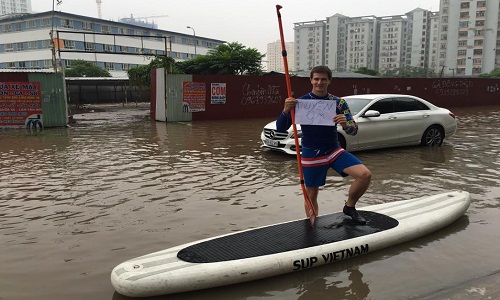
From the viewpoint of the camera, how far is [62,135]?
513 inches

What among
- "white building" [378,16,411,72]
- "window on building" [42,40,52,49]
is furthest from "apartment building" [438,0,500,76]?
"window on building" [42,40,52,49]

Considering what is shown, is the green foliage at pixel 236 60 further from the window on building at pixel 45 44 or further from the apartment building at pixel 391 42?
the apartment building at pixel 391 42

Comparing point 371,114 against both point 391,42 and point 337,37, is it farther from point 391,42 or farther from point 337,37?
point 391,42

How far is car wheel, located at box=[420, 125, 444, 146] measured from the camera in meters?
10.1

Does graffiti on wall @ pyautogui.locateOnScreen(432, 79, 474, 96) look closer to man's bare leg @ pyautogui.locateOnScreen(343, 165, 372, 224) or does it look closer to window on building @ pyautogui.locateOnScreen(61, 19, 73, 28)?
man's bare leg @ pyautogui.locateOnScreen(343, 165, 372, 224)

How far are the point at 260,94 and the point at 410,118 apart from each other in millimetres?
10992

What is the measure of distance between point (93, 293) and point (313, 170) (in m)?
Answer: 2.30

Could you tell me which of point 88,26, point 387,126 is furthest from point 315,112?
point 88,26

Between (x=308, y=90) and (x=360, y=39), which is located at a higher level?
(x=360, y=39)

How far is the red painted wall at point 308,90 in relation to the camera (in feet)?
61.7

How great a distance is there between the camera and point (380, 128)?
9.16m

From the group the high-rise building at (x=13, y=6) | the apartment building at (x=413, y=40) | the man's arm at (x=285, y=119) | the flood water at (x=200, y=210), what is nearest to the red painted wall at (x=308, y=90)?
the flood water at (x=200, y=210)

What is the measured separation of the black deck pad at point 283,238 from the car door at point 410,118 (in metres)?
5.58

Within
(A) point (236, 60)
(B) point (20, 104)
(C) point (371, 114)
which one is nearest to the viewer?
(C) point (371, 114)
